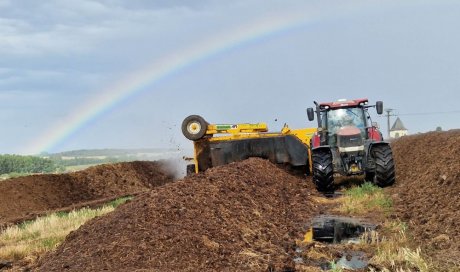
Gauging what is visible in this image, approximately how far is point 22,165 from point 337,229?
311 feet

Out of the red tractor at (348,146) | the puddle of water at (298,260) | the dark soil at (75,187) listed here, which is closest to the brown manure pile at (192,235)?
the puddle of water at (298,260)

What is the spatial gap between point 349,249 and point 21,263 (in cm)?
594

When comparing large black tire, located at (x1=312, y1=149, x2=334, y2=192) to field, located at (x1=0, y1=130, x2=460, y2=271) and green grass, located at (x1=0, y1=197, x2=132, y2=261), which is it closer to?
field, located at (x1=0, y1=130, x2=460, y2=271)

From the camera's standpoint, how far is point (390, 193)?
1386 cm

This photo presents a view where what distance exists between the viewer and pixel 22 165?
9525 cm

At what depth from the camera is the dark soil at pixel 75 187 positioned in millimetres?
24180

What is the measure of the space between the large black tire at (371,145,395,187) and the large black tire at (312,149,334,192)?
1349 mm

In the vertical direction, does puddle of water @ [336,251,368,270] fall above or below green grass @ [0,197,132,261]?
above

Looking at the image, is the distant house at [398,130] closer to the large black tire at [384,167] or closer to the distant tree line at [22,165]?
the distant tree line at [22,165]

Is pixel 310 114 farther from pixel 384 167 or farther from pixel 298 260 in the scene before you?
pixel 298 260

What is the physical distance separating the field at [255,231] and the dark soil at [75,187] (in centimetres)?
1085

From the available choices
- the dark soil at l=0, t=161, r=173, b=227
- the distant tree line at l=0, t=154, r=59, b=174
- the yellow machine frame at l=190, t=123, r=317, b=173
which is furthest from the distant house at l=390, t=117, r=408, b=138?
the yellow machine frame at l=190, t=123, r=317, b=173

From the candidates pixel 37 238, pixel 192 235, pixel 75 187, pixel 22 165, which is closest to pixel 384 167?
pixel 192 235

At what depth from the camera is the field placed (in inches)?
270
